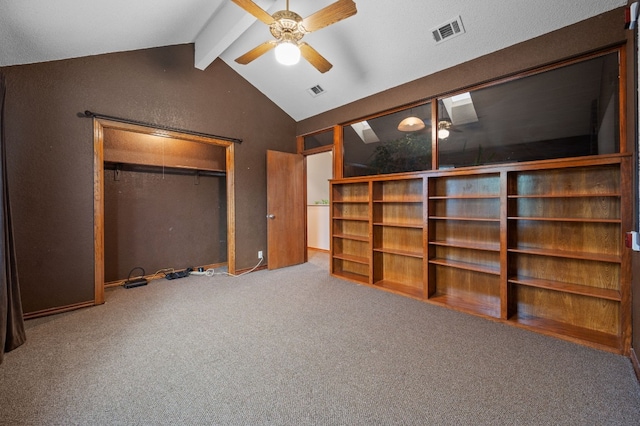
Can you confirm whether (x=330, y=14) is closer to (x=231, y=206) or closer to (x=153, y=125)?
(x=153, y=125)

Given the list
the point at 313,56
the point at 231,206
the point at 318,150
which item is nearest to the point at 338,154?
the point at 318,150

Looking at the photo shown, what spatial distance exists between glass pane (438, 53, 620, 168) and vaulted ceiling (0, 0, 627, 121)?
0.41 m

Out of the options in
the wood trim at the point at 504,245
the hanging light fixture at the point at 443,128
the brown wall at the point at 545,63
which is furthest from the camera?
the hanging light fixture at the point at 443,128

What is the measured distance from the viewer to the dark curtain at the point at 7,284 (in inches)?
74.8

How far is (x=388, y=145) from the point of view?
3.58 m

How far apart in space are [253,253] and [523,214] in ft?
11.9

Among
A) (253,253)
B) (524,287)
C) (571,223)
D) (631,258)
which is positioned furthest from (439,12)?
(253,253)

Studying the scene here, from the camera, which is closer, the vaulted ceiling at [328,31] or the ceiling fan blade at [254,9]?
the ceiling fan blade at [254,9]

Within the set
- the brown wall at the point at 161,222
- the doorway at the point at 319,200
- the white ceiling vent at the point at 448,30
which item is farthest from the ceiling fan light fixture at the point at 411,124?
the brown wall at the point at 161,222

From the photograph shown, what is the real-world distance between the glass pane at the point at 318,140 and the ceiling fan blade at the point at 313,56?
1666 millimetres

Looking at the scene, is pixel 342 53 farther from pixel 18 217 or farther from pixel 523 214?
pixel 18 217

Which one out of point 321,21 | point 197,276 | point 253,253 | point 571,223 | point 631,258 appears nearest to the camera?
point 631,258

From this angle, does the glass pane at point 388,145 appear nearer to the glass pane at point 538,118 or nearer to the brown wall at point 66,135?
the glass pane at point 538,118

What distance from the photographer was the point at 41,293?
8.68 feet
